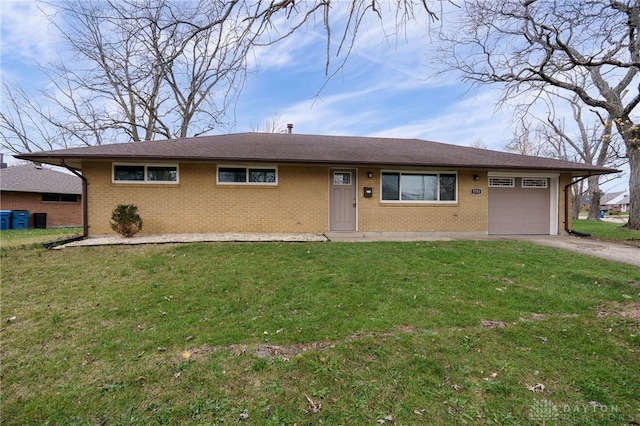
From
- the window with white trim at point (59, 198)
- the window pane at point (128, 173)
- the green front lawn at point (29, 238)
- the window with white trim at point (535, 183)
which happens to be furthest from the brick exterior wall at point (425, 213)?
the window with white trim at point (59, 198)

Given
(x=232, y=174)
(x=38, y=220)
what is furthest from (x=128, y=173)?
(x=38, y=220)

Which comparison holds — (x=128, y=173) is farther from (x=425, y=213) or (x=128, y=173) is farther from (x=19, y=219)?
(x=19, y=219)

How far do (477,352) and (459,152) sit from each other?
10.9 m

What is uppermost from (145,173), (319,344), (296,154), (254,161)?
(296,154)

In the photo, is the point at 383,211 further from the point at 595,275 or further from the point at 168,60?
the point at 168,60

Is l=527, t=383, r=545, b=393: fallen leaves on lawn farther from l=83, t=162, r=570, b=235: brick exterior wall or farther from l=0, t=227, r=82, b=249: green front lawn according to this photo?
l=0, t=227, r=82, b=249: green front lawn

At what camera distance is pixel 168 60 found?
10.5ft

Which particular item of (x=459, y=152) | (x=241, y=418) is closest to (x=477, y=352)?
(x=241, y=418)

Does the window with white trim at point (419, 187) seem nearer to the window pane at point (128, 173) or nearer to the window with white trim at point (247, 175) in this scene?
the window with white trim at point (247, 175)

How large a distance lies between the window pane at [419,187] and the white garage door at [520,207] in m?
2.30

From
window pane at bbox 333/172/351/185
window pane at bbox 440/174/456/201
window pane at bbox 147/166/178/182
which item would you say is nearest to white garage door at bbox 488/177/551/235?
window pane at bbox 440/174/456/201

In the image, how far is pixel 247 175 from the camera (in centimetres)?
1019

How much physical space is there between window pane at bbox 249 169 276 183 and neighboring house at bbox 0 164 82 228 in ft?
52.2

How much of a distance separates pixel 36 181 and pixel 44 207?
191 centimetres
